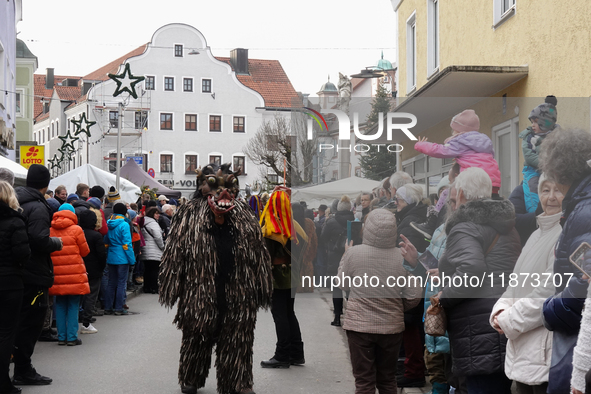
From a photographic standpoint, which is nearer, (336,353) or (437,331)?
(437,331)

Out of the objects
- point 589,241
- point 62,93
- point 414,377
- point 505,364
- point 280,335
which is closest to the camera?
point 589,241

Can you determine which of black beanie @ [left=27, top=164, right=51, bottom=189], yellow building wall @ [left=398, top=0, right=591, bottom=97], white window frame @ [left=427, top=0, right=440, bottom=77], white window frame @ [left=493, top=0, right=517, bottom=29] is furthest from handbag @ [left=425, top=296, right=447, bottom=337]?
white window frame @ [left=427, top=0, right=440, bottom=77]

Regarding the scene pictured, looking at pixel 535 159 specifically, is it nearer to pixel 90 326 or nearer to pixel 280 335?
pixel 280 335

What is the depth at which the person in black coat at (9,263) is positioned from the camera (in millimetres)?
5887

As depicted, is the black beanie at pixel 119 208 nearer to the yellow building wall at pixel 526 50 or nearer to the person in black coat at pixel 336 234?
the yellow building wall at pixel 526 50

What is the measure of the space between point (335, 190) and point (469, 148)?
38.5 inches

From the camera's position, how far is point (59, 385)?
6.73 m

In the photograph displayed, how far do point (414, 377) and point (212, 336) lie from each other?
1.92 m

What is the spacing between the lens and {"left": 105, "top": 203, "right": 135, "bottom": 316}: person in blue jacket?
10852mm

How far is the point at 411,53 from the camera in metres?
13.3

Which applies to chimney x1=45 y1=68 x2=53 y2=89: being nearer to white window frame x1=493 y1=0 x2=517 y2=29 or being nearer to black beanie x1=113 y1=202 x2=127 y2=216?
black beanie x1=113 y1=202 x2=127 y2=216

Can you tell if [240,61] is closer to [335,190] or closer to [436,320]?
[335,190]

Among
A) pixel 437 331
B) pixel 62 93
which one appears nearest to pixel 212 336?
pixel 437 331

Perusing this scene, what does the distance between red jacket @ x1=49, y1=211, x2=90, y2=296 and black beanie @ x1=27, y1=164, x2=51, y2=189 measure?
4.75 feet
